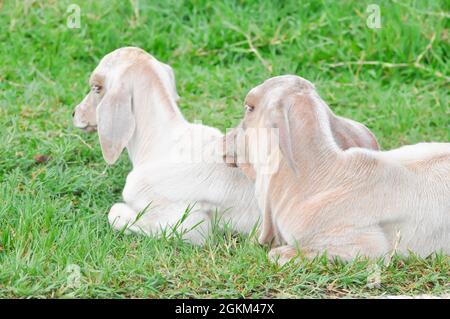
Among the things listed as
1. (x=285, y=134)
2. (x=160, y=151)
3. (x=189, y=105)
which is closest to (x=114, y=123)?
(x=160, y=151)

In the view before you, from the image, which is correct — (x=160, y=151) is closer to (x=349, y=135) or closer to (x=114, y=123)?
(x=114, y=123)

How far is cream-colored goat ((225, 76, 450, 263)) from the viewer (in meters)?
5.60

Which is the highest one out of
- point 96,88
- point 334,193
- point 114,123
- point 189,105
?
point 96,88

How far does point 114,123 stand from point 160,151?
1.02 feet

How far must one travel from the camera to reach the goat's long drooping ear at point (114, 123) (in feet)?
20.9

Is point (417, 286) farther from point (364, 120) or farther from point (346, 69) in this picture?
point (346, 69)

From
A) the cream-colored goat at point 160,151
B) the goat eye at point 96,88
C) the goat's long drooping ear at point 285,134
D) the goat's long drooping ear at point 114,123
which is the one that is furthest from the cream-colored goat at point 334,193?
the goat eye at point 96,88

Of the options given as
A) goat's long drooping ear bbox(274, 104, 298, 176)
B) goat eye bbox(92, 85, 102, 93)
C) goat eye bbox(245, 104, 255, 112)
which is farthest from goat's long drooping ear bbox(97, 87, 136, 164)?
goat's long drooping ear bbox(274, 104, 298, 176)

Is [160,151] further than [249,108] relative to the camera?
Yes

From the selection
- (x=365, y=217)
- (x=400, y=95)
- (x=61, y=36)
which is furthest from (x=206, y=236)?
(x=61, y=36)

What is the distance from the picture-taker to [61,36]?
9039mm

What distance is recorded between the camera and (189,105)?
8.23 m

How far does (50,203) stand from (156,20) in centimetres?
321

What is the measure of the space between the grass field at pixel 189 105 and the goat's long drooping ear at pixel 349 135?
75 centimetres
